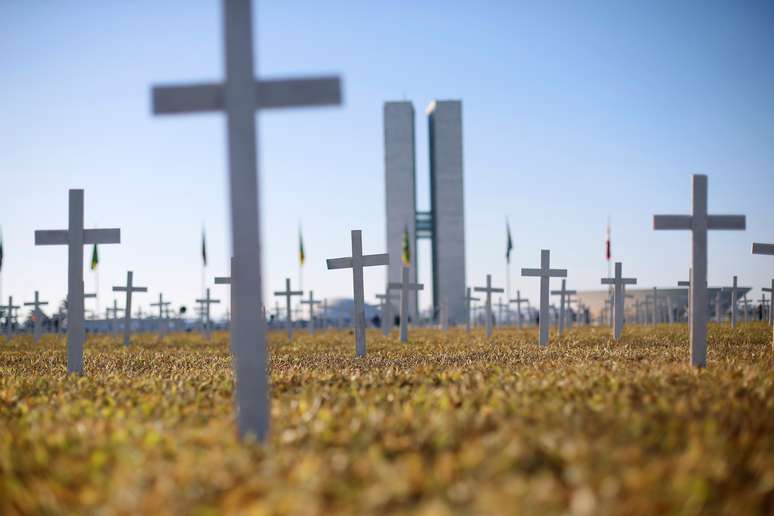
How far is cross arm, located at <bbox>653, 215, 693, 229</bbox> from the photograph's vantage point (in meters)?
11.0

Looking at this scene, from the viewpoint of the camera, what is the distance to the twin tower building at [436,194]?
8431 centimetres

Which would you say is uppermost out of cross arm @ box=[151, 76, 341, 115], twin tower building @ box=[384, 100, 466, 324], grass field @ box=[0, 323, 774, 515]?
twin tower building @ box=[384, 100, 466, 324]

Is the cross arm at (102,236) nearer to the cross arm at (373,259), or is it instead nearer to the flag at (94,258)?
the cross arm at (373,259)

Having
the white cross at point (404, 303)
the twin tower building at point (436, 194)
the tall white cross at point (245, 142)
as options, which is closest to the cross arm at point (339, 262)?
the white cross at point (404, 303)

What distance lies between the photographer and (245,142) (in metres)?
6.05

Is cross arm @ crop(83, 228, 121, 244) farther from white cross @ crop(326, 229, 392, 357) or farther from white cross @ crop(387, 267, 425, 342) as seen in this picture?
white cross @ crop(387, 267, 425, 342)

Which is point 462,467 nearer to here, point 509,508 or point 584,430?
point 509,508

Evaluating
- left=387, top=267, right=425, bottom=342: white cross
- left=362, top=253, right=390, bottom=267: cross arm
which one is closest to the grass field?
left=362, top=253, right=390, bottom=267: cross arm

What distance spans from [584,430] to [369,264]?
1265 cm

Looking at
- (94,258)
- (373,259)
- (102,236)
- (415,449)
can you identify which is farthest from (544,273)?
(94,258)

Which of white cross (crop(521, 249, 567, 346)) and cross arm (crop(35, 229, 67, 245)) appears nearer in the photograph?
cross arm (crop(35, 229, 67, 245))

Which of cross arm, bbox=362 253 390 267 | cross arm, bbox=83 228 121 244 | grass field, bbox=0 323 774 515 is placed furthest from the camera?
cross arm, bbox=362 253 390 267

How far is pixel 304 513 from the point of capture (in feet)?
12.0

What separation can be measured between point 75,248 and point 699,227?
976cm
